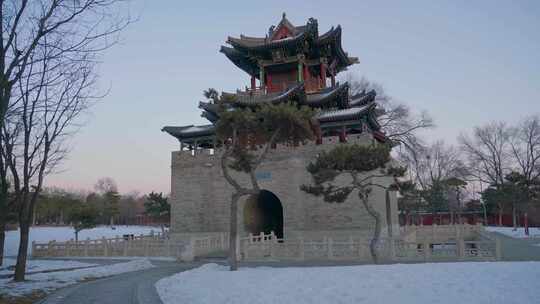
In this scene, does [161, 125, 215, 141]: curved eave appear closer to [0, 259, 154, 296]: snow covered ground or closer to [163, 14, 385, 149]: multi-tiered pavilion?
[163, 14, 385, 149]: multi-tiered pavilion

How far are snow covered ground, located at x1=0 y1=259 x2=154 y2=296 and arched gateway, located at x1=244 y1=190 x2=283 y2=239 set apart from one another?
364 inches

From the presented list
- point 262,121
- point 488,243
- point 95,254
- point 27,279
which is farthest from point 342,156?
point 95,254

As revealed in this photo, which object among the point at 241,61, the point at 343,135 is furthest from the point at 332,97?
the point at 241,61

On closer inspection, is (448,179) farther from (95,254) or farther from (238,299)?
(238,299)

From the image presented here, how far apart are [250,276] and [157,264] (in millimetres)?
6915

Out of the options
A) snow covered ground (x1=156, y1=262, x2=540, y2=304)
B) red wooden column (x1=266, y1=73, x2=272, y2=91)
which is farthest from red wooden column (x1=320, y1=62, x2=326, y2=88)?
snow covered ground (x1=156, y1=262, x2=540, y2=304)

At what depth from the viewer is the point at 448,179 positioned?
39.4m

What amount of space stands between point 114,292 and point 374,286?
19.4ft

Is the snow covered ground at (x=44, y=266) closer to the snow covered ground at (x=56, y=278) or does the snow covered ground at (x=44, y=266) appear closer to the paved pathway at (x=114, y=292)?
the snow covered ground at (x=56, y=278)

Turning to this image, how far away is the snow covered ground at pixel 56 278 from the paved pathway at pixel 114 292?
0.71 m

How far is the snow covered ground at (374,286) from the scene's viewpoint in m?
7.16

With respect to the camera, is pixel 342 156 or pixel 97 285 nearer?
pixel 97 285

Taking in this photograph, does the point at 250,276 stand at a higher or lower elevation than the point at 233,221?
lower

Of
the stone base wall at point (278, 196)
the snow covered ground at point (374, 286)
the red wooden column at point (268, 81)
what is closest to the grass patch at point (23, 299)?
the snow covered ground at point (374, 286)
